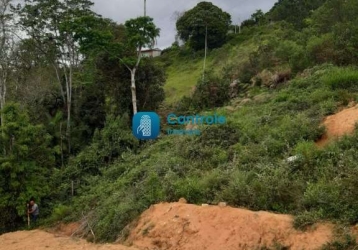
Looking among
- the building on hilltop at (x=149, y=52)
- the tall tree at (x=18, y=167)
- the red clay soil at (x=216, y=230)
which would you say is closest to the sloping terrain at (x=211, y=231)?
the red clay soil at (x=216, y=230)

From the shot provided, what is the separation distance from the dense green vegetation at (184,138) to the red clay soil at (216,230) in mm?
305

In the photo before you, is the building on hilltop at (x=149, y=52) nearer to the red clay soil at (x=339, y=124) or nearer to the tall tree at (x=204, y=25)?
the tall tree at (x=204, y=25)

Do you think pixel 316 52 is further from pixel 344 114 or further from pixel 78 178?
pixel 78 178

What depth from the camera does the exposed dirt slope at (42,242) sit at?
31.3 ft

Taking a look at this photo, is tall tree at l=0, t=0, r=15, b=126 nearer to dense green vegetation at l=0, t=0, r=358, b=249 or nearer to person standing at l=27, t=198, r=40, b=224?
dense green vegetation at l=0, t=0, r=358, b=249

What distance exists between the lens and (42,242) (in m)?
10.9

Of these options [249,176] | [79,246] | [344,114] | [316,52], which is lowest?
[79,246]

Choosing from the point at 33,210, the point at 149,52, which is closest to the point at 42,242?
the point at 33,210

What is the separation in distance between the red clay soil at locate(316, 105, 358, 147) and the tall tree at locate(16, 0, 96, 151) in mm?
12279

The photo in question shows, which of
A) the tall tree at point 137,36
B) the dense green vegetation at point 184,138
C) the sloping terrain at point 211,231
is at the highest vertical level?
the tall tree at point 137,36

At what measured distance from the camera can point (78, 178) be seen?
1603cm

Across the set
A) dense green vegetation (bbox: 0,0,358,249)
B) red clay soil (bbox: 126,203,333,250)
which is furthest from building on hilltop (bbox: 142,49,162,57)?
red clay soil (bbox: 126,203,333,250)

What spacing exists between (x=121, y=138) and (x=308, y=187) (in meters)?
10.5

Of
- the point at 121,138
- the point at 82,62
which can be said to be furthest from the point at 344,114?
the point at 82,62
